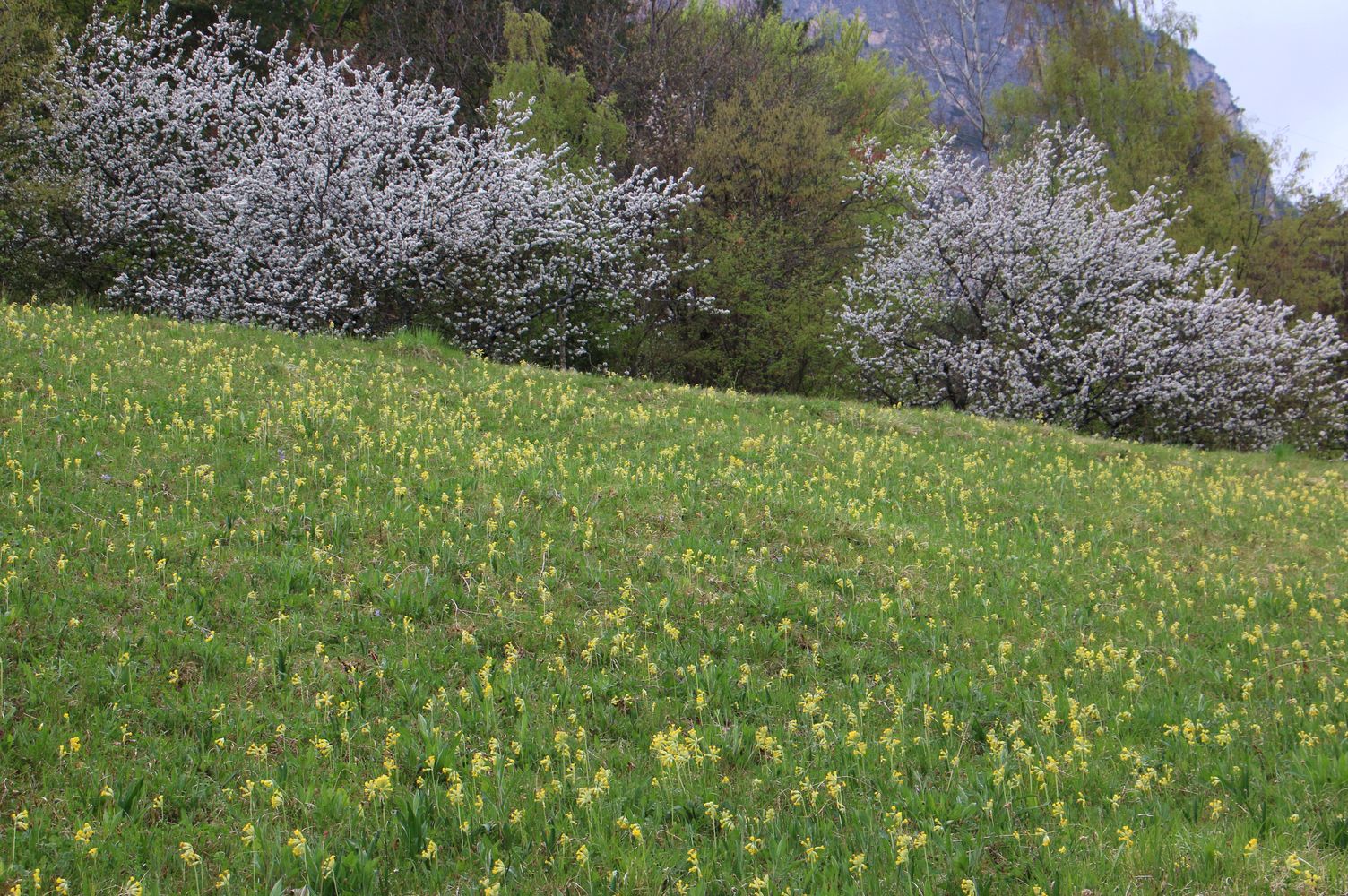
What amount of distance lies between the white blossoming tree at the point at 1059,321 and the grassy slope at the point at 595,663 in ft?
37.2

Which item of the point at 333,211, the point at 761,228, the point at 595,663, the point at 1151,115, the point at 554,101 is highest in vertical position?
the point at 1151,115

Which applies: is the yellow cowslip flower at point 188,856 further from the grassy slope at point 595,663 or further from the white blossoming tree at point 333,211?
the white blossoming tree at point 333,211

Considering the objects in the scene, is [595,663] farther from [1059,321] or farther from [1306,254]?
[1306,254]

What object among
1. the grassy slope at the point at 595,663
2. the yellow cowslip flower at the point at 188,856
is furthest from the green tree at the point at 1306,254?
the yellow cowslip flower at the point at 188,856

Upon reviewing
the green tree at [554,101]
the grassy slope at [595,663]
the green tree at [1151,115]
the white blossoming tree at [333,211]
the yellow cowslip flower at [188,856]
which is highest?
the green tree at [1151,115]

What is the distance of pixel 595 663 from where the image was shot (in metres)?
6.22

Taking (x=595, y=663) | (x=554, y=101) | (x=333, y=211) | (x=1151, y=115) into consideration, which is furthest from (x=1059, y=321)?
(x=595, y=663)

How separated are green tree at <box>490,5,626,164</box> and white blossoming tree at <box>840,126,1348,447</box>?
678cm

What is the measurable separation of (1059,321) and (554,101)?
13.5m

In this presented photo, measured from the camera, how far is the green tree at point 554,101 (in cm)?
2355

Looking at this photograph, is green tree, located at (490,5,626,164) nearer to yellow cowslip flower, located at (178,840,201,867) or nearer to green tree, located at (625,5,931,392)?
green tree, located at (625,5,931,392)

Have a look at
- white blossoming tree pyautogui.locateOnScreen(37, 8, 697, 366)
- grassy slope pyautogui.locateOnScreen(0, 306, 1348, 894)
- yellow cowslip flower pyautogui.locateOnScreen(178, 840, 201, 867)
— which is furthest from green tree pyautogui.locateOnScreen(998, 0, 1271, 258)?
yellow cowslip flower pyautogui.locateOnScreen(178, 840, 201, 867)

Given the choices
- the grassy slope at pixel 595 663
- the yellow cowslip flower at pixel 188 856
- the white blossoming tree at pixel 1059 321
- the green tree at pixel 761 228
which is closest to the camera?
the yellow cowslip flower at pixel 188 856

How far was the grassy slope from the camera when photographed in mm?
4273
